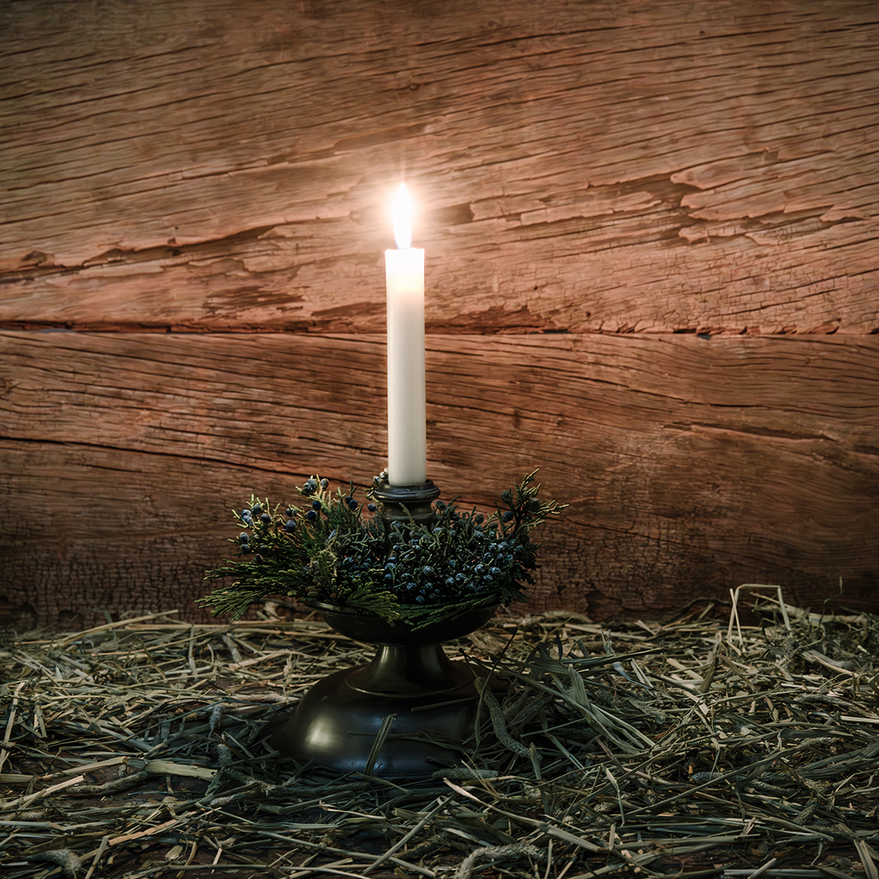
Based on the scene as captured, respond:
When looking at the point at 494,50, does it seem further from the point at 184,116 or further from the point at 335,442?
the point at 335,442

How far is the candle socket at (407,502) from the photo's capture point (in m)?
0.83

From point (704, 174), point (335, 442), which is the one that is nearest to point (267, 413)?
point (335, 442)

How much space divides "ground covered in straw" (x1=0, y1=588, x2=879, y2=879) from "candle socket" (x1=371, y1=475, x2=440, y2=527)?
189mm

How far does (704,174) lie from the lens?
126cm

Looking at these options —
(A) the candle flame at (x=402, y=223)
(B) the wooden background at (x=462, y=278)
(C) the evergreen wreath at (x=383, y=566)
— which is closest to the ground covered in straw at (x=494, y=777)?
(C) the evergreen wreath at (x=383, y=566)

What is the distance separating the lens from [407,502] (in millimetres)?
836

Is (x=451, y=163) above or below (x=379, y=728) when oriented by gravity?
above

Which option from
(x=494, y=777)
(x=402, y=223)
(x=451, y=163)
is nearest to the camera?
(x=494, y=777)

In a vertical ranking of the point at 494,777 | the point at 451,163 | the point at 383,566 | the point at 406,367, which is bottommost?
the point at 494,777

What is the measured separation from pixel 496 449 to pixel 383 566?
500 millimetres

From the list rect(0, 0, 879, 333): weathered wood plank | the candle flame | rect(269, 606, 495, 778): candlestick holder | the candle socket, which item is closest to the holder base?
rect(269, 606, 495, 778): candlestick holder

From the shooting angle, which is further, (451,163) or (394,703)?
(451,163)

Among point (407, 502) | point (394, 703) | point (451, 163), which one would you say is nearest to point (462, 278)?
point (451, 163)

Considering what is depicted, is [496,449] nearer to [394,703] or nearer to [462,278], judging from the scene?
[462,278]
